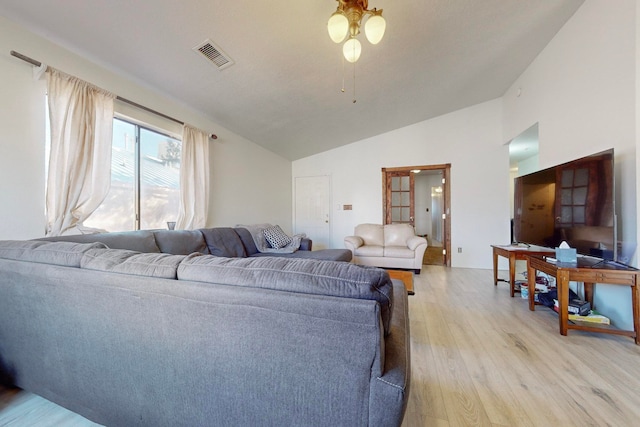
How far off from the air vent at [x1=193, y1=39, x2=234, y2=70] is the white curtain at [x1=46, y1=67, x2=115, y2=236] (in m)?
0.93

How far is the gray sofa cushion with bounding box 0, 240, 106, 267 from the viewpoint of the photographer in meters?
1.09

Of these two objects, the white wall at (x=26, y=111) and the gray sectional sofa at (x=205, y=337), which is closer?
the gray sectional sofa at (x=205, y=337)

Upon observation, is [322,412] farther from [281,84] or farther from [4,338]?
[281,84]

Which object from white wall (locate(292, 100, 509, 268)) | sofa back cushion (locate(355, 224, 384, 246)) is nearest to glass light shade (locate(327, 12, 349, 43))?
sofa back cushion (locate(355, 224, 384, 246))

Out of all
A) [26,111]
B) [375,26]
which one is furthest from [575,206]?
[26,111]

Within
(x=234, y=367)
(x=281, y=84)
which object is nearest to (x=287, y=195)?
(x=281, y=84)

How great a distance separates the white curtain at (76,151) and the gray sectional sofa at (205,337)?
828 millimetres

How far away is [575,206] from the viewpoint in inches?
83.5

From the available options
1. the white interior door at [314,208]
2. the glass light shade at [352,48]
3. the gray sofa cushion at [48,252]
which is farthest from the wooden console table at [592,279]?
the white interior door at [314,208]

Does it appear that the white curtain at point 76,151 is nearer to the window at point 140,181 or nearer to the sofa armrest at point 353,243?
the window at point 140,181

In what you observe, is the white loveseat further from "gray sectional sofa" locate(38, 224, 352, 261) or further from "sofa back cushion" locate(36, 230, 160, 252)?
"sofa back cushion" locate(36, 230, 160, 252)

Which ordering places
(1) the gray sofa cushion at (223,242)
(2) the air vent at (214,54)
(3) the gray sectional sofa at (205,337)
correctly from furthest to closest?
(1) the gray sofa cushion at (223,242) < (2) the air vent at (214,54) < (3) the gray sectional sofa at (205,337)

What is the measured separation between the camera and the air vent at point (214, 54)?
80.1 inches

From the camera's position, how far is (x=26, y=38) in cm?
171
